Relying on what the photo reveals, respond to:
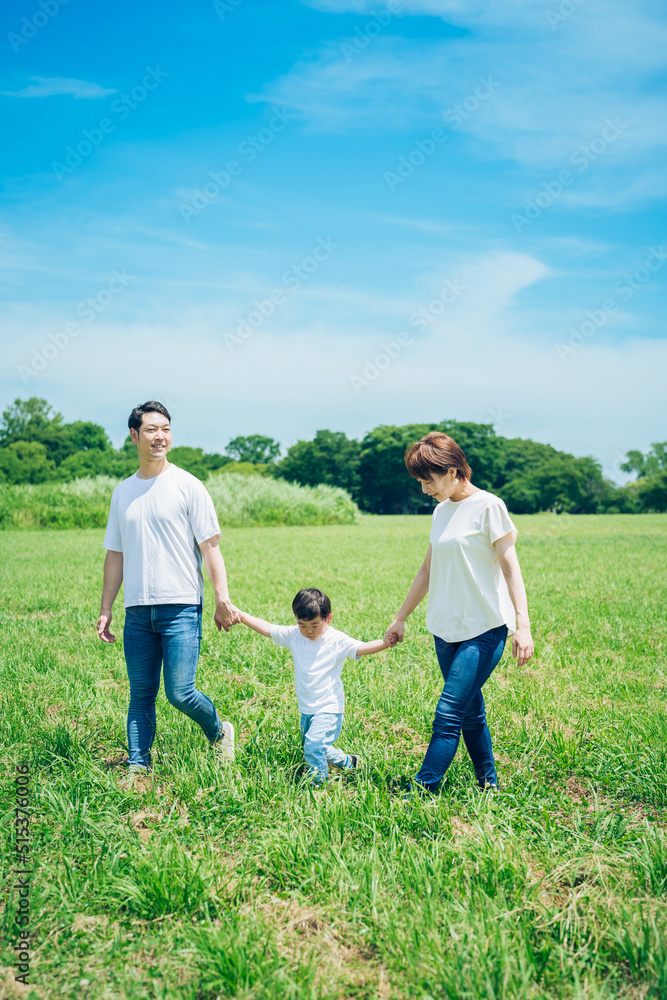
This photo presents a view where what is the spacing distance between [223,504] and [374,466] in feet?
165

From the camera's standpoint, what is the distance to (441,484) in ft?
12.0

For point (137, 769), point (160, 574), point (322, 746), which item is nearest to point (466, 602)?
point (322, 746)

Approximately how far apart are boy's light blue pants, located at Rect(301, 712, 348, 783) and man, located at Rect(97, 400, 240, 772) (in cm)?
59

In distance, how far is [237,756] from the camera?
4086 millimetres

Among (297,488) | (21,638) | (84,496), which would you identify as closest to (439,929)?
(21,638)

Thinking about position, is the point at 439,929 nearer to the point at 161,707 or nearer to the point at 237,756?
the point at 237,756

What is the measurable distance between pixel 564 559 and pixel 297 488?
1942 cm

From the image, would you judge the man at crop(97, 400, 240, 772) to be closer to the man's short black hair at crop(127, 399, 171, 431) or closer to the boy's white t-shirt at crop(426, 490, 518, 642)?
the man's short black hair at crop(127, 399, 171, 431)

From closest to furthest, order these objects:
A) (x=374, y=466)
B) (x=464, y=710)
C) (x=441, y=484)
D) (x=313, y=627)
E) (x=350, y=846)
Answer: (x=350, y=846)
(x=464, y=710)
(x=441, y=484)
(x=313, y=627)
(x=374, y=466)

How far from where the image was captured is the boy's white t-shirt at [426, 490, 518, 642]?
142 inches

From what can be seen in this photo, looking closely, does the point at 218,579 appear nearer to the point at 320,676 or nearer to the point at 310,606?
the point at 310,606

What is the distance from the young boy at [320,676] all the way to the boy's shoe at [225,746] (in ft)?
1.69

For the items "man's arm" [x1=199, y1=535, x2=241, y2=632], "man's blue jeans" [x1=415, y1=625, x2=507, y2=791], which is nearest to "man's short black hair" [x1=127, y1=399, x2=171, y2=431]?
"man's arm" [x1=199, y1=535, x2=241, y2=632]

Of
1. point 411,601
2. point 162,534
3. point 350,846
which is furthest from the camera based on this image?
point 411,601
